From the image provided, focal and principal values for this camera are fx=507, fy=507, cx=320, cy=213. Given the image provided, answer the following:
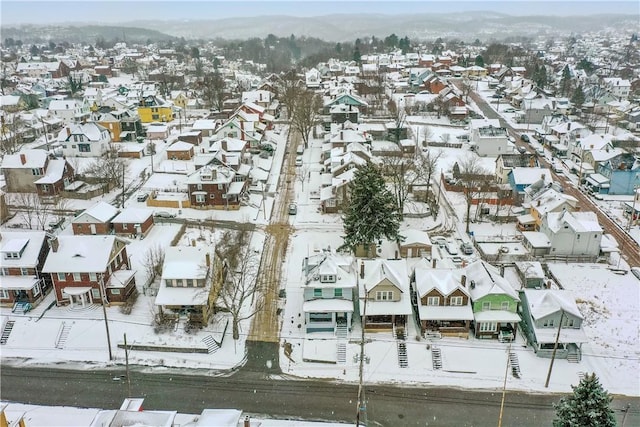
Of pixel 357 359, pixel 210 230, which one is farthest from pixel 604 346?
pixel 210 230

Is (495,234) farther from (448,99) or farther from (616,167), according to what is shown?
(448,99)

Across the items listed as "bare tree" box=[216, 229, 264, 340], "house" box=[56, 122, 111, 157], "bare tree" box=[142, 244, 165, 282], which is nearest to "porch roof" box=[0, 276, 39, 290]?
"bare tree" box=[142, 244, 165, 282]

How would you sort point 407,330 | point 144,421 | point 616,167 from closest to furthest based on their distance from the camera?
point 144,421 < point 407,330 < point 616,167

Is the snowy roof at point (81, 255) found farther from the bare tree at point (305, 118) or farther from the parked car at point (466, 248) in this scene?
the bare tree at point (305, 118)

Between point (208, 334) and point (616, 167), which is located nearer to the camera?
point (208, 334)

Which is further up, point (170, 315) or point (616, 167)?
point (616, 167)

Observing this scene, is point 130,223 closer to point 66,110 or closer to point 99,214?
point 99,214

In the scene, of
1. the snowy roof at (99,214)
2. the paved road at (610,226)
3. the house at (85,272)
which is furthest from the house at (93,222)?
the paved road at (610,226)
